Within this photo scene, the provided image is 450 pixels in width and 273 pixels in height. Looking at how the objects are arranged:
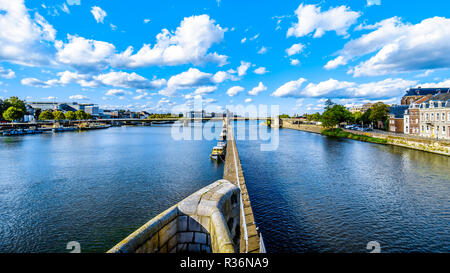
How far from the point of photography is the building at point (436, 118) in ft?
145

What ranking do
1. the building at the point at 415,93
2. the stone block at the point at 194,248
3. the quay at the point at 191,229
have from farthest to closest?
the building at the point at 415,93 → the stone block at the point at 194,248 → the quay at the point at 191,229

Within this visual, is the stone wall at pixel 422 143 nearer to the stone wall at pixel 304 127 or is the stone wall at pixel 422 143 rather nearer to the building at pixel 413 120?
the building at pixel 413 120

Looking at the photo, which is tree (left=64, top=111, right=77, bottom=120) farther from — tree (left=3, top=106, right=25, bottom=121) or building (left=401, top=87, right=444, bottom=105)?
building (left=401, top=87, right=444, bottom=105)

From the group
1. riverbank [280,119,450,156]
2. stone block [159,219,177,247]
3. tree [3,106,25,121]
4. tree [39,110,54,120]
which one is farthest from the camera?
tree [39,110,54,120]

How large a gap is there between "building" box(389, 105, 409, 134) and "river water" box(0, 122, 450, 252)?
3268 cm

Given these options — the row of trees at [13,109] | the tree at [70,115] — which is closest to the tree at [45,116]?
the tree at [70,115]

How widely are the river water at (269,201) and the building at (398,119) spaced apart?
32685mm

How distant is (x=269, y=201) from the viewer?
20594mm

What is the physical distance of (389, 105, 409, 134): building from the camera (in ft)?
214

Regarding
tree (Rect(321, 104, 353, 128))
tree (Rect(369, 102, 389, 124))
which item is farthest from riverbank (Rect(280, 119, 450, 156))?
tree (Rect(369, 102, 389, 124))

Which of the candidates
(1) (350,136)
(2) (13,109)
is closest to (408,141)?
(1) (350,136)

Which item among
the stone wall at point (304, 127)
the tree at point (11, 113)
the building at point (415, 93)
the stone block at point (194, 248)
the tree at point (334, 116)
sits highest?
the building at point (415, 93)

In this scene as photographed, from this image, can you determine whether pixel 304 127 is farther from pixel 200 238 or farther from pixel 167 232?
pixel 167 232

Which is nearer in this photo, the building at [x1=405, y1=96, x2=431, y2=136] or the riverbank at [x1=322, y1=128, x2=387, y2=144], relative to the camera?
the building at [x1=405, y1=96, x2=431, y2=136]
